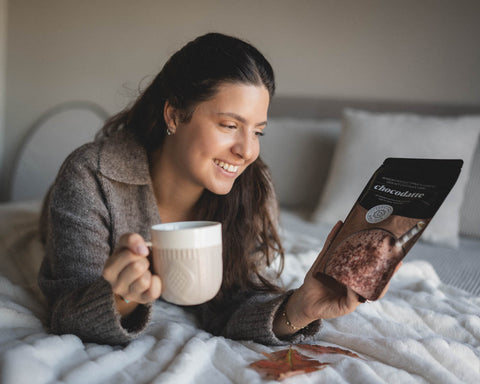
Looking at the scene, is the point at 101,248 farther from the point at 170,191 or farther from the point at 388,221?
the point at 388,221

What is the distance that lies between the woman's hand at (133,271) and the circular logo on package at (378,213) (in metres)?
0.35

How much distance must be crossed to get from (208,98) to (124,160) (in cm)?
25

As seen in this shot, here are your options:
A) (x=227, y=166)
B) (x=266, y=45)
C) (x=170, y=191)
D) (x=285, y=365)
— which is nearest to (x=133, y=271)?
(x=285, y=365)

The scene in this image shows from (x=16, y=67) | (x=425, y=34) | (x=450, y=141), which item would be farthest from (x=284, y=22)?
(x=16, y=67)

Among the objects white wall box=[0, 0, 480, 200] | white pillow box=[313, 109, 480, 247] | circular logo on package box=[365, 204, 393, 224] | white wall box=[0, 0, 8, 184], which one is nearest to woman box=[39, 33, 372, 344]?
circular logo on package box=[365, 204, 393, 224]

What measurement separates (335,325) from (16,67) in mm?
2653

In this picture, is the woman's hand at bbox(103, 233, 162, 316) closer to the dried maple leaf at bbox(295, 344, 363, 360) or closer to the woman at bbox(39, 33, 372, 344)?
the woman at bbox(39, 33, 372, 344)

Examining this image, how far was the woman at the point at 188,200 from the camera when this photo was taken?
0.89 m

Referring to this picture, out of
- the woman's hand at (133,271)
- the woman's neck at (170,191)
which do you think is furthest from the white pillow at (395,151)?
the woman's hand at (133,271)

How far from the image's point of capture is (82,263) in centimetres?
98

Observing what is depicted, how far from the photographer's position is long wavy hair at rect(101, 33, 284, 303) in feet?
3.51

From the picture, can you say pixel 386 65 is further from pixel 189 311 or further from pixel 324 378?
pixel 324 378

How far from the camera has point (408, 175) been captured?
0.77 meters

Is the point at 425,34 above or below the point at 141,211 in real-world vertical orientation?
above
